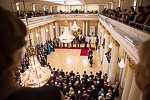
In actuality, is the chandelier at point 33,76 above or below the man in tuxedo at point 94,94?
above

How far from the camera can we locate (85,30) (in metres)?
27.2

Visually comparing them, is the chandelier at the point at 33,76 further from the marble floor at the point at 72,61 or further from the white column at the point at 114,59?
the marble floor at the point at 72,61

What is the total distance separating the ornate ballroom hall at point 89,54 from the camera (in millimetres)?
4754

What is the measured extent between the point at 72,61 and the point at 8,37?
50.2 feet

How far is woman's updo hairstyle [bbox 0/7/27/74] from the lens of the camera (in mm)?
597

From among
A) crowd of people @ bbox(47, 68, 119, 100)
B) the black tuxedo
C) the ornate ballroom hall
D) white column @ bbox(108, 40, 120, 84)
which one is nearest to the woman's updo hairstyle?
the ornate ballroom hall

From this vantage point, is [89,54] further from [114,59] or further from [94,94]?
[94,94]

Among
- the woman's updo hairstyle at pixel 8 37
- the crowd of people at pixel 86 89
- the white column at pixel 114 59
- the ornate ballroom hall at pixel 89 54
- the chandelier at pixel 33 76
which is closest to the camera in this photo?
the woman's updo hairstyle at pixel 8 37

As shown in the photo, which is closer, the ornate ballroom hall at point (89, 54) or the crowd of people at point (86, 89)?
the ornate ballroom hall at point (89, 54)

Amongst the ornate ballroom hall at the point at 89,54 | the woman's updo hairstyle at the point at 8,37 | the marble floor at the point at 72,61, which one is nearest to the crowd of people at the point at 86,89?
the ornate ballroom hall at the point at 89,54

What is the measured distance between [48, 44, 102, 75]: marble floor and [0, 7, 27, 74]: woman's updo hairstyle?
12465 millimetres

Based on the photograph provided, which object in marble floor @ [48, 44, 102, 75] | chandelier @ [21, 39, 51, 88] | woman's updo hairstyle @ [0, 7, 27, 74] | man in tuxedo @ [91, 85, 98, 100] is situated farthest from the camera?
marble floor @ [48, 44, 102, 75]

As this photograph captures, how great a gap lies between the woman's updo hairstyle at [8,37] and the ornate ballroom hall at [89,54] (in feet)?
1.84

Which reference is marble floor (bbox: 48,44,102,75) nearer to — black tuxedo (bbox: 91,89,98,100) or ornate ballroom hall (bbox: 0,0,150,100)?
ornate ballroom hall (bbox: 0,0,150,100)
